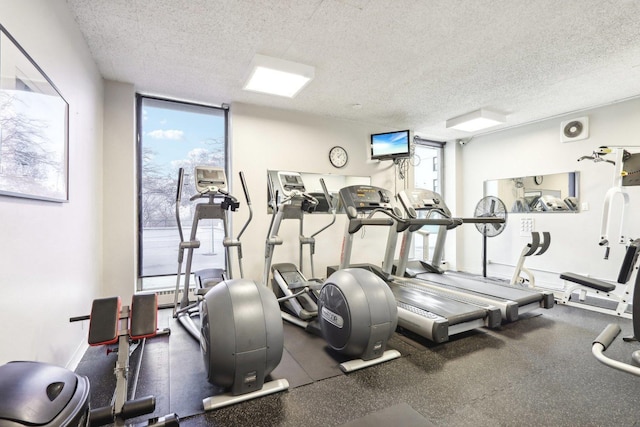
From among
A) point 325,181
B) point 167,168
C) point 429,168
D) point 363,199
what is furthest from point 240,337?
point 429,168

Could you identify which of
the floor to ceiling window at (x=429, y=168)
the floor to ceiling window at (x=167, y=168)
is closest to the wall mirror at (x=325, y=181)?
the floor to ceiling window at (x=167, y=168)

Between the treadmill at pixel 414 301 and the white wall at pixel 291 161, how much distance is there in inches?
50.8

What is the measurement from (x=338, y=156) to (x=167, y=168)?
272cm

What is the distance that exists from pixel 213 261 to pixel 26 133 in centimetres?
321

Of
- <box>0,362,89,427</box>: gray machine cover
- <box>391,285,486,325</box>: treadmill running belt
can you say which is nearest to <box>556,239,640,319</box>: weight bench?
<box>391,285,486,325</box>: treadmill running belt

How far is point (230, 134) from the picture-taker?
443 cm

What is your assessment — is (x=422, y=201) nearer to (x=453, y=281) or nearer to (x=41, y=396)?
(x=453, y=281)

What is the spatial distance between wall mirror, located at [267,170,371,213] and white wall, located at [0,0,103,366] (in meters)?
2.30

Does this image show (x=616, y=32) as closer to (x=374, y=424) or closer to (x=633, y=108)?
(x=633, y=108)

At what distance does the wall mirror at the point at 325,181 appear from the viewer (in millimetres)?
4882

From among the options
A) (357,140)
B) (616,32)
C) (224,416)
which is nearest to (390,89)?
(357,140)

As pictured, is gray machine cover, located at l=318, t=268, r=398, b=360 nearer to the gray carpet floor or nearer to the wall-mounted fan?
the gray carpet floor

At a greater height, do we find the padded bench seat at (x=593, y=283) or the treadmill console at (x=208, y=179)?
the treadmill console at (x=208, y=179)

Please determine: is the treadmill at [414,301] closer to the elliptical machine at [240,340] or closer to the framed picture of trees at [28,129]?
the elliptical machine at [240,340]
